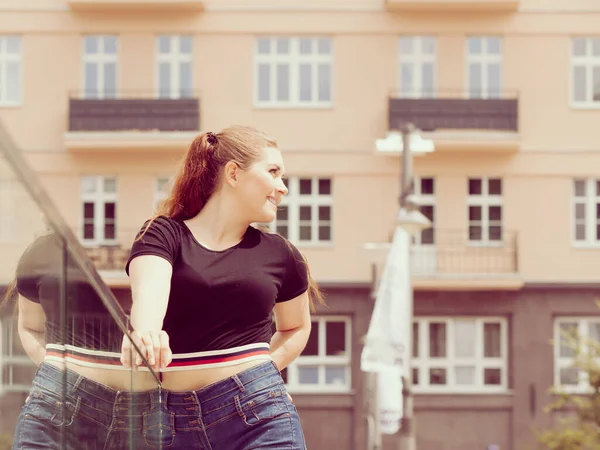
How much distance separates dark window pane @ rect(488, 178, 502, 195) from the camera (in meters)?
31.9

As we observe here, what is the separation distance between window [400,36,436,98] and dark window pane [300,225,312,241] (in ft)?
11.5

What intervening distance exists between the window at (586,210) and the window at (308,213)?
529 centimetres

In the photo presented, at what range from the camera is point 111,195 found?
3212 cm

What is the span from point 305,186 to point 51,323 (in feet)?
96.1

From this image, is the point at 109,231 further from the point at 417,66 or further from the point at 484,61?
the point at 484,61

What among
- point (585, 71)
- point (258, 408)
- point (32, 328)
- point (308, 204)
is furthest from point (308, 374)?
point (32, 328)

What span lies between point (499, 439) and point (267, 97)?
893 cm

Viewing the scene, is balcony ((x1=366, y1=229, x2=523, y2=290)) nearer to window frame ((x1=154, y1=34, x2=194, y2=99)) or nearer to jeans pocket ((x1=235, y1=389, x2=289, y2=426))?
window frame ((x1=154, y1=34, x2=194, y2=99))

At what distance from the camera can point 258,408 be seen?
3258 mm

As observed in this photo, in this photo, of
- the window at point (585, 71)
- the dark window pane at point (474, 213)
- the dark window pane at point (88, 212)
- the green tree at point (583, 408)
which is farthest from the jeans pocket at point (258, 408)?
the window at point (585, 71)

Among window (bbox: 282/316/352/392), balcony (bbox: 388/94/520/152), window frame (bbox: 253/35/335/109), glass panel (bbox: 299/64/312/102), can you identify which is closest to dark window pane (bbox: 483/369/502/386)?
window (bbox: 282/316/352/392)

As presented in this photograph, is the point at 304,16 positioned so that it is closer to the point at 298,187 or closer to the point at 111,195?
the point at 298,187

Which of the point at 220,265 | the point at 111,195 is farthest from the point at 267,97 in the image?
the point at 220,265

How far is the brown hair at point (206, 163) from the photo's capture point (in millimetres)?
3393
